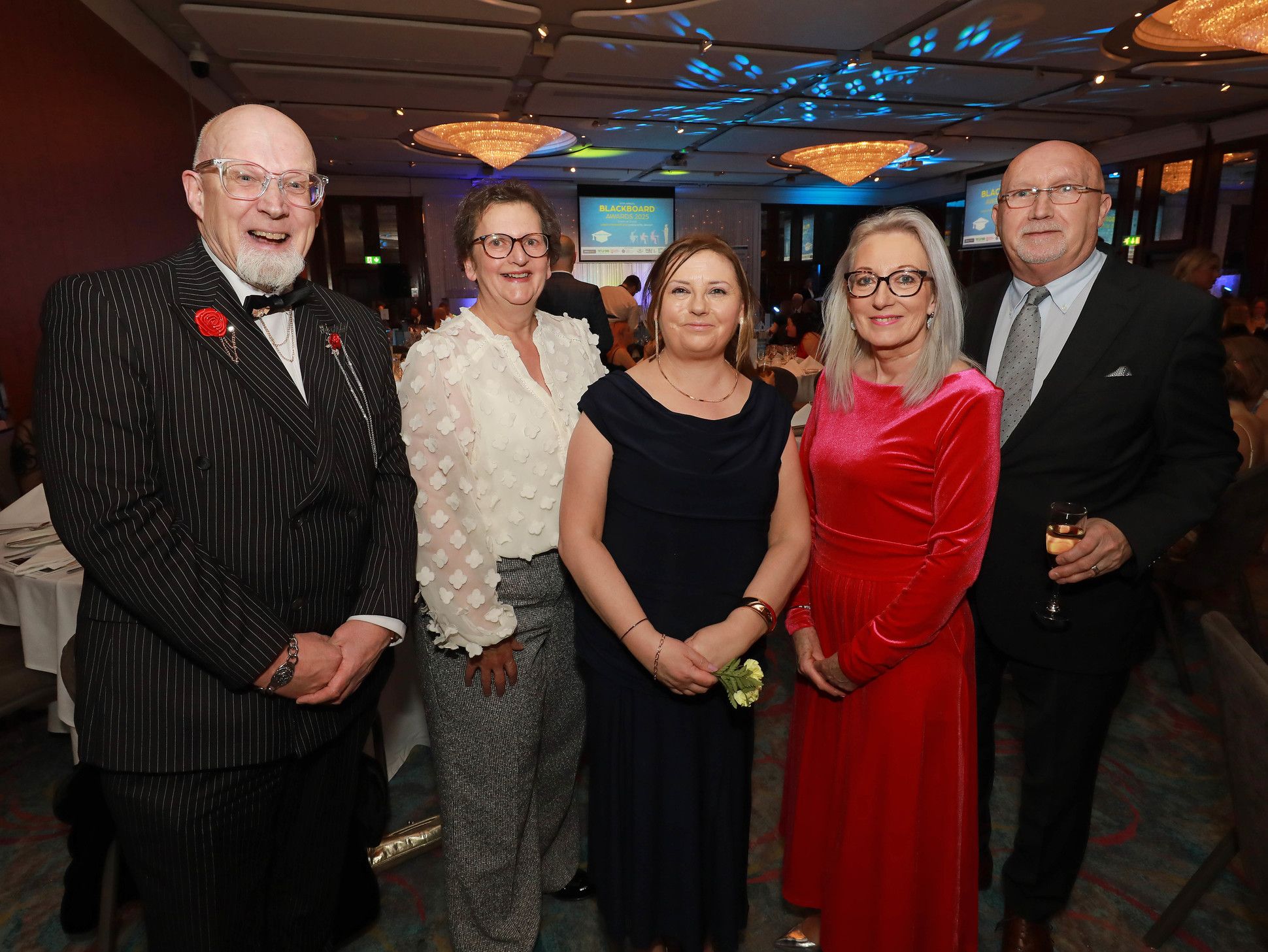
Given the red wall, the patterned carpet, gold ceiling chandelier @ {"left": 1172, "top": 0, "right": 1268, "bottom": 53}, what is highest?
gold ceiling chandelier @ {"left": 1172, "top": 0, "right": 1268, "bottom": 53}

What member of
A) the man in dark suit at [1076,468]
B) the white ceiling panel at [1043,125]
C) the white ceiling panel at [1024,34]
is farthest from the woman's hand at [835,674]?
the white ceiling panel at [1043,125]

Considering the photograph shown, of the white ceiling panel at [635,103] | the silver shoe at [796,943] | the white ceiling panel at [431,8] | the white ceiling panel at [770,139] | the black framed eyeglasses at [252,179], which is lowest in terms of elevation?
the silver shoe at [796,943]

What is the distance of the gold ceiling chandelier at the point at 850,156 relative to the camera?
8922mm

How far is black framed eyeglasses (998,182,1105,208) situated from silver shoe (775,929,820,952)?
1986 millimetres

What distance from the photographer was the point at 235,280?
1447 mm

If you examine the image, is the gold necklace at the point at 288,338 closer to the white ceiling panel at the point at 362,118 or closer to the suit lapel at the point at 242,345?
the suit lapel at the point at 242,345

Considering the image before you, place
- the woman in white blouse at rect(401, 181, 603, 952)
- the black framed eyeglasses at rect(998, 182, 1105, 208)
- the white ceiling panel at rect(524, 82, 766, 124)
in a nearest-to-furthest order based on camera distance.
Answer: the woman in white blouse at rect(401, 181, 603, 952) < the black framed eyeglasses at rect(998, 182, 1105, 208) < the white ceiling panel at rect(524, 82, 766, 124)

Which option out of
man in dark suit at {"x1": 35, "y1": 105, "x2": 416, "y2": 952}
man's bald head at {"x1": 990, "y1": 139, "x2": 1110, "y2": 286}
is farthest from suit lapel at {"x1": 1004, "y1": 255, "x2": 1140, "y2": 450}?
man in dark suit at {"x1": 35, "y1": 105, "x2": 416, "y2": 952}

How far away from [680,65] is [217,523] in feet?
20.6

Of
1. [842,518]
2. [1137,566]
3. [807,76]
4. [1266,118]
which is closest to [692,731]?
[842,518]

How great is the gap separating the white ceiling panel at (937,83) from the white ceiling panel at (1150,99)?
447 millimetres

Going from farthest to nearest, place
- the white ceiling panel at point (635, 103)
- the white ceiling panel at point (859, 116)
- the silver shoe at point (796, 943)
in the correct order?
the white ceiling panel at point (859, 116), the white ceiling panel at point (635, 103), the silver shoe at point (796, 943)

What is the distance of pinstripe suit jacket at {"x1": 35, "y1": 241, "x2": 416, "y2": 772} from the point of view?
1.24 meters

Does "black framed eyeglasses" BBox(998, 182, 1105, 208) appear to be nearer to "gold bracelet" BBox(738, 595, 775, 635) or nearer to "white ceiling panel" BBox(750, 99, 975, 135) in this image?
"gold bracelet" BBox(738, 595, 775, 635)
